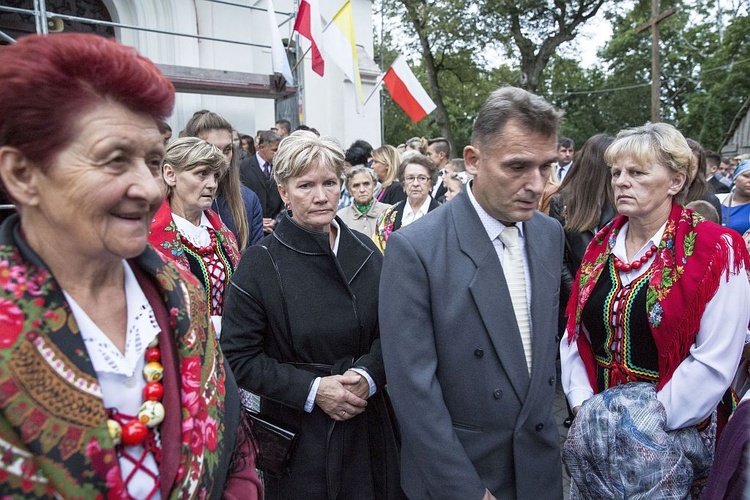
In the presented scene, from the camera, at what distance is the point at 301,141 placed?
8.28 feet

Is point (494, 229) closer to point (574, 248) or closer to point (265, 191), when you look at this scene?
point (574, 248)

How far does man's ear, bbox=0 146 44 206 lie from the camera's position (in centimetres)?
117

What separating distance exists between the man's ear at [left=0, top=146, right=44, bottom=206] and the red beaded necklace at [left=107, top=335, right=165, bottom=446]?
432 millimetres

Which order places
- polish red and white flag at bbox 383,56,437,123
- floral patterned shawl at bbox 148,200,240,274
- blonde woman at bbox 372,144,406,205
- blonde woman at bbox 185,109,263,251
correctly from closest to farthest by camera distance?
floral patterned shawl at bbox 148,200,240,274 < blonde woman at bbox 185,109,263,251 < blonde woman at bbox 372,144,406,205 < polish red and white flag at bbox 383,56,437,123

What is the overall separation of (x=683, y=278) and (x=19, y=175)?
89.3 inches

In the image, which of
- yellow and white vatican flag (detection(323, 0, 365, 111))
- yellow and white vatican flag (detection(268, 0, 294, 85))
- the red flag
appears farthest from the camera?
yellow and white vatican flag (detection(323, 0, 365, 111))

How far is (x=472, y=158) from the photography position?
82.1 inches

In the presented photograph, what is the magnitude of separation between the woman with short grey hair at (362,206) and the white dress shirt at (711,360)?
11.7 feet

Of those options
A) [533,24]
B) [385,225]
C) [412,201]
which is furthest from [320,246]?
[533,24]

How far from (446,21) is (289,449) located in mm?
24697

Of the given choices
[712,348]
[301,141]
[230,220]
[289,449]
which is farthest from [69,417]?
[230,220]

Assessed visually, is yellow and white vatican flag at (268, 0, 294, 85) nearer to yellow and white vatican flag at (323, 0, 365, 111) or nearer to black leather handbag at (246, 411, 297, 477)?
yellow and white vatican flag at (323, 0, 365, 111)

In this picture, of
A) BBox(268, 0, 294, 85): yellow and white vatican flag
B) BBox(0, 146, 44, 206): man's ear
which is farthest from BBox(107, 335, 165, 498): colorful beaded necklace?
BBox(268, 0, 294, 85): yellow and white vatican flag

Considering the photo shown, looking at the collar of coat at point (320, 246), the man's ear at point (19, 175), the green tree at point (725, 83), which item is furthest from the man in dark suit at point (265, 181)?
the green tree at point (725, 83)
